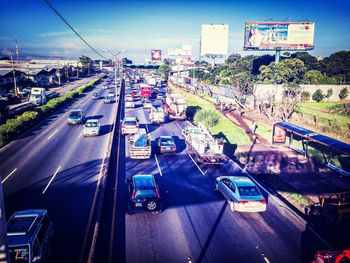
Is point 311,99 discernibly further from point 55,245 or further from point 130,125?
point 55,245

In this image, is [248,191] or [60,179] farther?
[60,179]

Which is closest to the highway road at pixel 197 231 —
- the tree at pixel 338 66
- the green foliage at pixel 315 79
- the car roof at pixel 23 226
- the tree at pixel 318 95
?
the car roof at pixel 23 226

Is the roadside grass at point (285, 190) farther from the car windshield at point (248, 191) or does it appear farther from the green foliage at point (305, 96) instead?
the green foliage at point (305, 96)

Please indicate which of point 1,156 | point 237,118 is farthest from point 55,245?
point 237,118

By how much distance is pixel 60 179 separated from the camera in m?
19.6

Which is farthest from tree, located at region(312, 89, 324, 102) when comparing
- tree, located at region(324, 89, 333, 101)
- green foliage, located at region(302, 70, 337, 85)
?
green foliage, located at region(302, 70, 337, 85)

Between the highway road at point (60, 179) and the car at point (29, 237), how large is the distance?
44.0 inches

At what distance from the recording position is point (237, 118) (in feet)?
136

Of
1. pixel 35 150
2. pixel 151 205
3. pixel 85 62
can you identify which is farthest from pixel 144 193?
pixel 85 62

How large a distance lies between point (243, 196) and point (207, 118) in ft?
79.1

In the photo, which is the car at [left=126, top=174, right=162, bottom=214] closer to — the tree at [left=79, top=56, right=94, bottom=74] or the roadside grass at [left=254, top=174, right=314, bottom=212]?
the roadside grass at [left=254, top=174, right=314, bottom=212]

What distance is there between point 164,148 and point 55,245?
577 inches

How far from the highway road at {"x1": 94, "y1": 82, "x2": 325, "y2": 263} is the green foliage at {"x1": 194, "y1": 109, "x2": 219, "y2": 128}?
61.0ft

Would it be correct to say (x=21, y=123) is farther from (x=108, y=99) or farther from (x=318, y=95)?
(x=318, y=95)
